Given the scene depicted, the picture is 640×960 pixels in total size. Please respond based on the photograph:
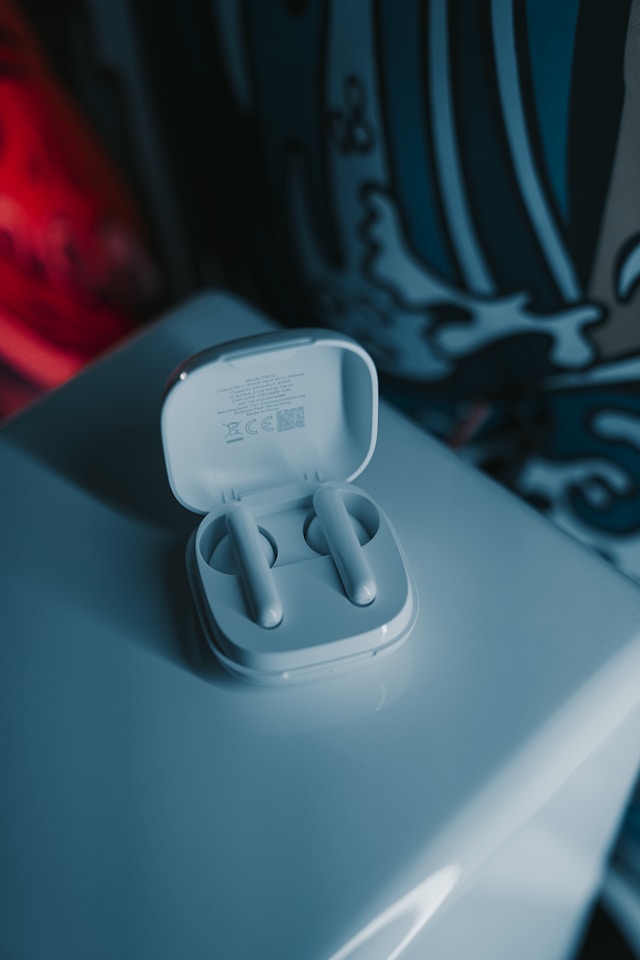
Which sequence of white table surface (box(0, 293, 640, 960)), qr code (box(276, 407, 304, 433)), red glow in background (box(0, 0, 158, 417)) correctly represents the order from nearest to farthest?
white table surface (box(0, 293, 640, 960))
qr code (box(276, 407, 304, 433))
red glow in background (box(0, 0, 158, 417))

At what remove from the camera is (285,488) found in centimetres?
55

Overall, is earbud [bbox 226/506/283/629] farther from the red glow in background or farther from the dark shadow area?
the dark shadow area

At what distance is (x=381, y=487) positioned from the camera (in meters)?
0.61

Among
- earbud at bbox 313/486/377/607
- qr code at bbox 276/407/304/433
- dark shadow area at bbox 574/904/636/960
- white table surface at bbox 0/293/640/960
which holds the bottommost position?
dark shadow area at bbox 574/904/636/960

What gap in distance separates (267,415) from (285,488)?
0.19ft

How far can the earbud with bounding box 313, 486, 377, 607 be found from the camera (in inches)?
19.5

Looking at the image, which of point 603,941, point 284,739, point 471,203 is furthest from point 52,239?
point 603,941

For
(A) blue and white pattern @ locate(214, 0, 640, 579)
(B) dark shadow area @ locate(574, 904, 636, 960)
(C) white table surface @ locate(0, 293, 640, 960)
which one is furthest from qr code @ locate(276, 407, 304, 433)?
(B) dark shadow area @ locate(574, 904, 636, 960)

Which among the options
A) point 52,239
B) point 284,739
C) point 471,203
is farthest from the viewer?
point 52,239

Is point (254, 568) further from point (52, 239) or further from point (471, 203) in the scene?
point (52, 239)

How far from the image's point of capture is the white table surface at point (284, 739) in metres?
0.43

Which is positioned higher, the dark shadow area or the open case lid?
the open case lid

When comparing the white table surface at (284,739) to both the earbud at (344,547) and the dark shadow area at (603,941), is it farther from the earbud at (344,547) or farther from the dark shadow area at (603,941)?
the dark shadow area at (603,941)

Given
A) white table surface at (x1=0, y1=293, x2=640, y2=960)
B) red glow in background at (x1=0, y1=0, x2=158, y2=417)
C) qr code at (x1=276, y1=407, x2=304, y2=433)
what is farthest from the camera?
red glow in background at (x1=0, y1=0, x2=158, y2=417)
